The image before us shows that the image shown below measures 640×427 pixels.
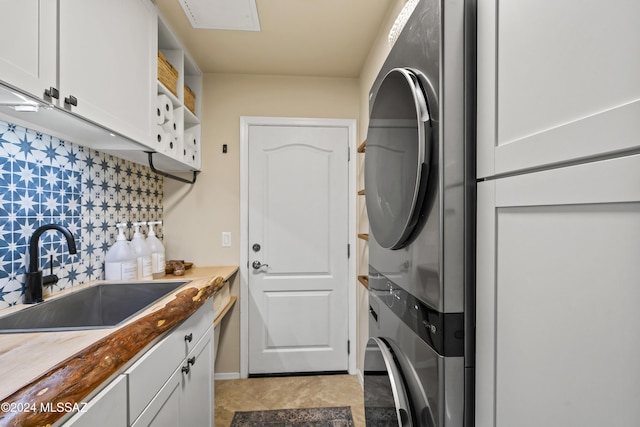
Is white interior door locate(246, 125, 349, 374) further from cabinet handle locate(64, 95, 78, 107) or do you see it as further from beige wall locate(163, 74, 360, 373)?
cabinet handle locate(64, 95, 78, 107)

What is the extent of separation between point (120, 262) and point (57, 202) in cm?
42

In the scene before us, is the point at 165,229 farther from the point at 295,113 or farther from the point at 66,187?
the point at 295,113

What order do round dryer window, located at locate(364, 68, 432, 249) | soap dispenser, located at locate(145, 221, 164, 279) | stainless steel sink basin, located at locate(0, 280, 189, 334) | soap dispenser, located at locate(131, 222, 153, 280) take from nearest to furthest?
round dryer window, located at locate(364, 68, 432, 249) < stainless steel sink basin, located at locate(0, 280, 189, 334) < soap dispenser, located at locate(131, 222, 153, 280) < soap dispenser, located at locate(145, 221, 164, 279)

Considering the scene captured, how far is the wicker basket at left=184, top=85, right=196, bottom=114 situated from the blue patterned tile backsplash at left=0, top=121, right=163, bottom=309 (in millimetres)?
580

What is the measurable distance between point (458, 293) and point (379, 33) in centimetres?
Answer: 180

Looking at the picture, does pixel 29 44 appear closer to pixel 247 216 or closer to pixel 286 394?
pixel 247 216

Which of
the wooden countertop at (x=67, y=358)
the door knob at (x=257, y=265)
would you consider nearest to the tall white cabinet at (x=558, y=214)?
the wooden countertop at (x=67, y=358)

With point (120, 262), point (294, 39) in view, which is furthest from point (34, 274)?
point (294, 39)

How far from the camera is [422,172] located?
2.20 ft

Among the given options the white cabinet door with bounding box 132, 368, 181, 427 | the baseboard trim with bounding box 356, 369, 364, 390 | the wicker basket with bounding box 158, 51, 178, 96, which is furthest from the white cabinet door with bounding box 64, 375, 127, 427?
the baseboard trim with bounding box 356, 369, 364, 390

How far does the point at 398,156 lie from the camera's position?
2.70 feet

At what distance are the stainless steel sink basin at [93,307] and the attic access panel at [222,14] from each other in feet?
4.86

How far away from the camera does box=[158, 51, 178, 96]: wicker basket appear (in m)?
1.62

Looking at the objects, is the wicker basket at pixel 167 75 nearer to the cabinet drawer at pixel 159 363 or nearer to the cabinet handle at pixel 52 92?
the cabinet handle at pixel 52 92
